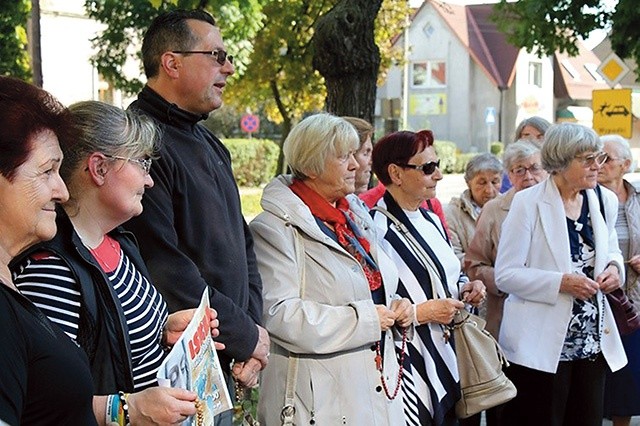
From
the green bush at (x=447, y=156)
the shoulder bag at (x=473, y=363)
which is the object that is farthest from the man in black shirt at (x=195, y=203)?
the green bush at (x=447, y=156)

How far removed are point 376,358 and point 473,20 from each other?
5835 centimetres

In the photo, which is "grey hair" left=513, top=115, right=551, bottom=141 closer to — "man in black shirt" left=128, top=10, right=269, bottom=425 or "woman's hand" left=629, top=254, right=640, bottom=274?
"woman's hand" left=629, top=254, right=640, bottom=274

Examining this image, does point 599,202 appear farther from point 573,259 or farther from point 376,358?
point 376,358

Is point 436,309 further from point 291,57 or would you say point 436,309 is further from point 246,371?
point 291,57

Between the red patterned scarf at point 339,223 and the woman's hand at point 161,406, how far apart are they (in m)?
1.89

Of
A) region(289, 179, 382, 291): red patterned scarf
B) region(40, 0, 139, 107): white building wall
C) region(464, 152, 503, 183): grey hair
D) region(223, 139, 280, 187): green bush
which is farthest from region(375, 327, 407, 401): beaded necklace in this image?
region(40, 0, 139, 107): white building wall

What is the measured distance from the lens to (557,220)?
5707 millimetres

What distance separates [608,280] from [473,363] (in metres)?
1.20

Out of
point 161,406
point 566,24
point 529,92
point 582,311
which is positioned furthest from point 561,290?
point 529,92

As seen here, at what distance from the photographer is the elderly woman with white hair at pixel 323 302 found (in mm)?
4297

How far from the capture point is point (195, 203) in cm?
388

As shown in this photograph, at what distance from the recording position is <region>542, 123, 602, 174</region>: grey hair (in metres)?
5.70

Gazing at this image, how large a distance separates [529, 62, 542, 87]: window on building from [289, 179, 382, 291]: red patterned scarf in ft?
184

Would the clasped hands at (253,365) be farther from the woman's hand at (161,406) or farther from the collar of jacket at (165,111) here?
the woman's hand at (161,406)
